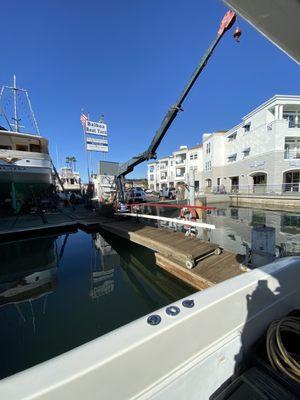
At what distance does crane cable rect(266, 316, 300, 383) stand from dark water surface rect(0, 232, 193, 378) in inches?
113

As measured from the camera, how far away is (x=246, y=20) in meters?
1.68

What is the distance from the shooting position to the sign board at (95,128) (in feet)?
55.3

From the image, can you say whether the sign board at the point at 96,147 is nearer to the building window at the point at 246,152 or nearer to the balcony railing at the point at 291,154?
the balcony railing at the point at 291,154

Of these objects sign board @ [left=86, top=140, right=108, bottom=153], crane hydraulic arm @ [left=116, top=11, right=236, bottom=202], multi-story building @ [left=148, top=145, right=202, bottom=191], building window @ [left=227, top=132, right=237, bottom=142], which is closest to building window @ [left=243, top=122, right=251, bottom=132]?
building window @ [left=227, top=132, right=237, bottom=142]

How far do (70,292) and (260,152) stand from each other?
26949mm

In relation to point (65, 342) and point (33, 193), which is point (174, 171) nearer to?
point (33, 193)

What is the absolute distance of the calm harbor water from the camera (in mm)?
3475

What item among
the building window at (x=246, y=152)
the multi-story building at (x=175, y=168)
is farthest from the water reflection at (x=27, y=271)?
the multi-story building at (x=175, y=168)

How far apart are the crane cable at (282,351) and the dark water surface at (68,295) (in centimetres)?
287

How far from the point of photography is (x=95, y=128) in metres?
17.2

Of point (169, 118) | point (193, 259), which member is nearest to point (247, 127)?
point (169, 118)

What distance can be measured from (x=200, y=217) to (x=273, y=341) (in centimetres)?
670

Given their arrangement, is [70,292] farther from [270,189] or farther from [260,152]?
[260,152]

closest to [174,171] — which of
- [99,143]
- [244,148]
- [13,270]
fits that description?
[244,148]
